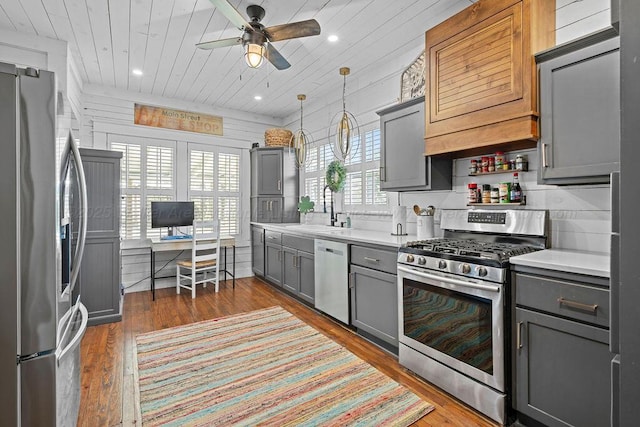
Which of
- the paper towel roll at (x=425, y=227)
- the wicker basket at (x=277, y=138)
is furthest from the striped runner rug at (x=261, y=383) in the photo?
the wicker basket at (x=277, y=138)

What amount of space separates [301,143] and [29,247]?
13.4ft

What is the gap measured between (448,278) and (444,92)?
1.42m

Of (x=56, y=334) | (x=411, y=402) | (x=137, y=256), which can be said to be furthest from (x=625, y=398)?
(x=137, y=256)

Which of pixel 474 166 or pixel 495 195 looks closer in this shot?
pixel 495 195

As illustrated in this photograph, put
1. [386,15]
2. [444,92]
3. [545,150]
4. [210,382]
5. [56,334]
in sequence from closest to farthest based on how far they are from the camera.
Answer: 1. [56,334]
2. [545,150]
3. [210,382]
4. [444,92]
5. [386,15]

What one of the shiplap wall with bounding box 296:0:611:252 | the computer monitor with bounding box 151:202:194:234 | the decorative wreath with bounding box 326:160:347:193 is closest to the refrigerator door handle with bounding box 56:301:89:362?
the shiplap wall with bounding box 296:0:611:252

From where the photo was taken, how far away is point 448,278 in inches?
80.9

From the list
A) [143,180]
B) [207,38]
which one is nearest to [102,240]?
[143,180]

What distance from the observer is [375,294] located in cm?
276

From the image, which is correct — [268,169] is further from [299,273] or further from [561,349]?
[561,349]

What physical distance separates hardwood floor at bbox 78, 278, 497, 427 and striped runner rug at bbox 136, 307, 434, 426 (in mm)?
93

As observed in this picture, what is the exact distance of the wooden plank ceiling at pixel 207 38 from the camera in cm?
263

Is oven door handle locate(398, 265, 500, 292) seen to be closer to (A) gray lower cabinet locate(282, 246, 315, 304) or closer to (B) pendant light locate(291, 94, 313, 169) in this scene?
(A) gray lower cabinet locate(282, 246, 315, 304)

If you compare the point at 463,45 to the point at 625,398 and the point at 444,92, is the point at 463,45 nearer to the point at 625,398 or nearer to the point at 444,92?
the point at 444,92
